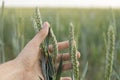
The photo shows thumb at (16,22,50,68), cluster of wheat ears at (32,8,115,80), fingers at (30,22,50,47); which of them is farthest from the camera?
thumb at (16,22,50,68)

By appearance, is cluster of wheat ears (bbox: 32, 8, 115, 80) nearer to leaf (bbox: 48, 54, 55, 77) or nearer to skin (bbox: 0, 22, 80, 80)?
leaf (bbox: 48, 54, 55, 77)

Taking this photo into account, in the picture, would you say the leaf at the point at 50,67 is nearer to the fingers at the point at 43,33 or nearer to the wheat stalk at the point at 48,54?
the wheat stalk at the point at 48,54

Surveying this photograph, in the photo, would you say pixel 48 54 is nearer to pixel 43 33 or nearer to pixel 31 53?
pixel 43 33

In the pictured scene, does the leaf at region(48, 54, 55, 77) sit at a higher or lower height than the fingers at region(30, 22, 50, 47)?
lower

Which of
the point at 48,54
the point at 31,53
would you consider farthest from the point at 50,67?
the point at 31,53

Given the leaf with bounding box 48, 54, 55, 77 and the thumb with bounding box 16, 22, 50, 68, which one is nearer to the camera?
the leaf with bounding box 48, 54, 55, 77

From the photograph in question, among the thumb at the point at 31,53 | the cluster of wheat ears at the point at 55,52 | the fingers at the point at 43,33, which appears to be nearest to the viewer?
the cluster of wheat ears at the point at 55,52

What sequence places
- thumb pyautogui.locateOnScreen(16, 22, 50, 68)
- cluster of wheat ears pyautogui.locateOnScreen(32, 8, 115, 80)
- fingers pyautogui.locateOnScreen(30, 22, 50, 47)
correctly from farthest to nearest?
1. thumb pyautogui.locateOnScreen(16, 22, 50, 68)
2. fingers pyautogui.locateOnScreen(30, 22, 50, 47)
3. cluster of wheat ears pyautogui.locateOnScreen(32, 8, 115, 80)

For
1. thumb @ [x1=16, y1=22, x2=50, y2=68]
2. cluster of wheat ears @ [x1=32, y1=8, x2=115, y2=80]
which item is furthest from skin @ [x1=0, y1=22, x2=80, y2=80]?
cluster of wheat ears @ [x1=32, y1=8, x2=115, y2=80]

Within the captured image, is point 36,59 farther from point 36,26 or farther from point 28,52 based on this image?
point 36,26

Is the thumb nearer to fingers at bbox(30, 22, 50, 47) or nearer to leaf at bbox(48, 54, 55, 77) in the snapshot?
fingers at bbox(30, 22, 50, 47)

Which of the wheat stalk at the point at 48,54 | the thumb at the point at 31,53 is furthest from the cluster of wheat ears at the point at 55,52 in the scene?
the thumb at the point at 31,53

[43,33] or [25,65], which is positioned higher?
[43,33]

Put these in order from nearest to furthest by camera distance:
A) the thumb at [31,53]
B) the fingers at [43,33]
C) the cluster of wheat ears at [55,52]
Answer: the cluster of wheat ears at [55,52] < the fingers at [43,33] < the thumb at [31,53]
